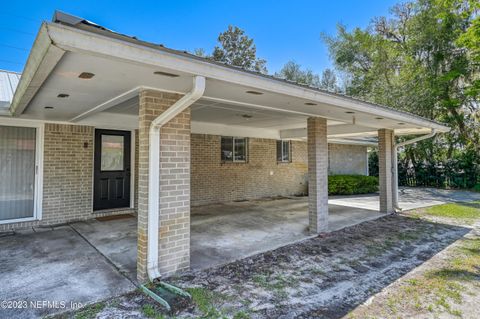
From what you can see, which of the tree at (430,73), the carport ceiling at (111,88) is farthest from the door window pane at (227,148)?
the tree at (430,73)

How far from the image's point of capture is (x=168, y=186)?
144 inches

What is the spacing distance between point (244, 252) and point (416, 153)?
54.2 ft

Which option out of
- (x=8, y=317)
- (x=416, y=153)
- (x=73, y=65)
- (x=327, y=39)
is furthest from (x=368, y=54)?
(x=8, y=317)

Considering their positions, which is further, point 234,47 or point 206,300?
point 234,47

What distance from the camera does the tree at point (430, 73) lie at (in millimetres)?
14562

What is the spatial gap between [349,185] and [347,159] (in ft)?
8.51

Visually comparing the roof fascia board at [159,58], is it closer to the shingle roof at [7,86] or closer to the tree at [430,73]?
the shingle roof at [7,86]

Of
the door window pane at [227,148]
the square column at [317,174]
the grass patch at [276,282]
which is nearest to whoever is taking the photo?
the grass patch at [276,282]

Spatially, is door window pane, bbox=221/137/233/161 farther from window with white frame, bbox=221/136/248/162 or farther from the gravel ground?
the gravel ground

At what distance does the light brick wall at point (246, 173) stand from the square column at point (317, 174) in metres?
4.03

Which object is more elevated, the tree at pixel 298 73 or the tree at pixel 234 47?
the tree at pixel 234 47

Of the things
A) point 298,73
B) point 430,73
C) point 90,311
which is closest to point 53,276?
point 90,311

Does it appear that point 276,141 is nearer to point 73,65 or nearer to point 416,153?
point 73,65

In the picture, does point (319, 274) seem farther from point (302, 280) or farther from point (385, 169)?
point (385, 169)
